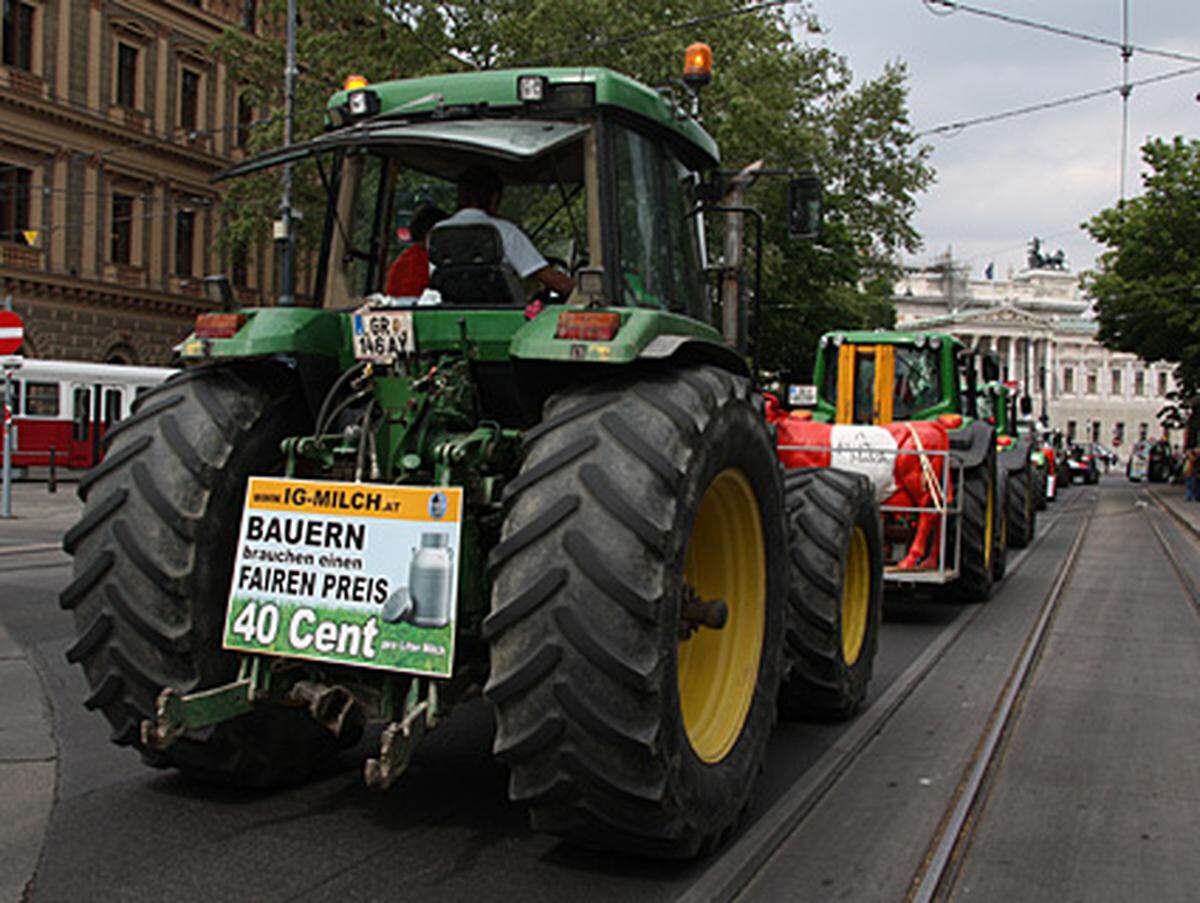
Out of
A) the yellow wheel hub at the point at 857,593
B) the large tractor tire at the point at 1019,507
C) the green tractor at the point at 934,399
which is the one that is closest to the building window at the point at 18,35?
the green tractor at the point at 934,399

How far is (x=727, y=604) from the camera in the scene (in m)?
4.39

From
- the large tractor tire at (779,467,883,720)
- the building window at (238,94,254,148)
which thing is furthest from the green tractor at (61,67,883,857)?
the building window at (238,94,254,148)

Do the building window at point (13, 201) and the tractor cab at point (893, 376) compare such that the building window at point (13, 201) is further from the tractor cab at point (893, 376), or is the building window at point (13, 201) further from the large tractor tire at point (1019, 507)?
the tractor cab at point (893, 376)

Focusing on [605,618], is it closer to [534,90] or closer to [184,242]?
[534,90]

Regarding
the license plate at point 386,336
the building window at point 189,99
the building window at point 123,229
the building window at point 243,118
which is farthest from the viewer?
the building window at point 243,118

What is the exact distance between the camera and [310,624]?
12.6ft

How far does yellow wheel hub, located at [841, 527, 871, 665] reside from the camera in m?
6.48

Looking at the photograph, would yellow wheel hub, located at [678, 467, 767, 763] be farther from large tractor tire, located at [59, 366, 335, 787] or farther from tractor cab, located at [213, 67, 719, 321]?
large tractor tire, located at [59, 366, 335, 787]

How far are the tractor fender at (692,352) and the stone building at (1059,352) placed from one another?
11054 cm

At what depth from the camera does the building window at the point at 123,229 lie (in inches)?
1439

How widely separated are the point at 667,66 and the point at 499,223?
21664 millimetres

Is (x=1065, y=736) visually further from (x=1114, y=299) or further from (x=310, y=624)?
(x=1114, y=299)

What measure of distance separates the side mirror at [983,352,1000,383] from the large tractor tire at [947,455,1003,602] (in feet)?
5.78

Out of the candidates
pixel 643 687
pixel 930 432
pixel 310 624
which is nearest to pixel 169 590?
pixel 310 624
